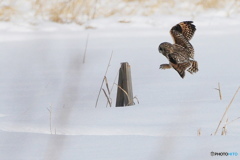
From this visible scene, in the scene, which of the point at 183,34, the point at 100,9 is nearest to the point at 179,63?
the point at 183,34

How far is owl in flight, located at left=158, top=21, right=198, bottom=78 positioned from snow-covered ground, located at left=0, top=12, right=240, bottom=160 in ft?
0.75

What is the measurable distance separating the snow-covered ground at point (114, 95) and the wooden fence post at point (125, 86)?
0.12 metres

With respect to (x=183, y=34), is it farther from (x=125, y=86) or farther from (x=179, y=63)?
(x=125, y=86)

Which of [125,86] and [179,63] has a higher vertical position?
[179,63]

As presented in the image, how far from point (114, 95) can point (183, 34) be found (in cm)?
132

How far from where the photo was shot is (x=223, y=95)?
12.2 feet

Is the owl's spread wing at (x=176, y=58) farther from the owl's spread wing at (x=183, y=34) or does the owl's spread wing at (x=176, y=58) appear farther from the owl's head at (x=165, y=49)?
the owl's spread wing at (x=183, y=34)

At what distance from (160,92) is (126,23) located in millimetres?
3621

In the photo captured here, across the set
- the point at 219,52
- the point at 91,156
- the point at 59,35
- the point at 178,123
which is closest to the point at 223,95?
the point at 178,123

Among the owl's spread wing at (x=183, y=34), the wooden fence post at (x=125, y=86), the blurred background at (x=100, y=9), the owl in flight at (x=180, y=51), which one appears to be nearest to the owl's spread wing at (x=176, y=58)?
the owl in flight at (x=180, y=51)

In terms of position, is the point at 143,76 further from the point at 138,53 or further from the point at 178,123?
the point at 178,123

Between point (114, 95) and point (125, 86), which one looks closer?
point (125, 86)

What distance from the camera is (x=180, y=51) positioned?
9.27ft

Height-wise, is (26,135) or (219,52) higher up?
(26,135)
